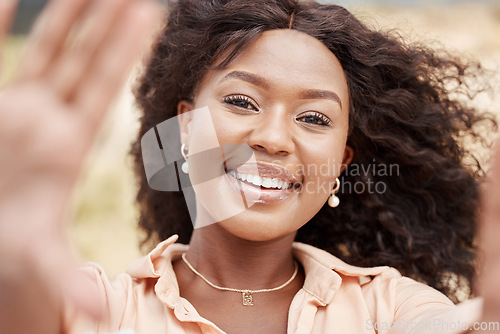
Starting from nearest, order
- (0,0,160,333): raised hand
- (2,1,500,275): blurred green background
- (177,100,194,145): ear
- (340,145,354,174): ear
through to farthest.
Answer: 1. (0,0,160,333): raised hand
2. (177,100,194,145): ear
3. (340,145,354,174): ear
4. (2,1,500,275): blurred green background

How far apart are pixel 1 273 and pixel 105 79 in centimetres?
46

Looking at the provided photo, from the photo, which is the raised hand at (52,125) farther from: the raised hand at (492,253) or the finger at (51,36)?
the raised hand at (492,253)

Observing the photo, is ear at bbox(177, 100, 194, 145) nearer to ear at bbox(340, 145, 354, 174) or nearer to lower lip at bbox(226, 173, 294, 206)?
lower lip at bbox(226, 173, 294, 206)

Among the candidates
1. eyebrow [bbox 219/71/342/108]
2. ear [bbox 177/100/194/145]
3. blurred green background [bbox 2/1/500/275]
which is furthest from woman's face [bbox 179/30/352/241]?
blurred green background [bbox 2/1/500/275]

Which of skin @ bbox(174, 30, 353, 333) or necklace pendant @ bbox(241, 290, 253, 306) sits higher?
skin @ bbox(174, 30, 353, 333)

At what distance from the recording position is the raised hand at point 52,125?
1.26 m

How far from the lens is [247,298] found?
2.24 metres

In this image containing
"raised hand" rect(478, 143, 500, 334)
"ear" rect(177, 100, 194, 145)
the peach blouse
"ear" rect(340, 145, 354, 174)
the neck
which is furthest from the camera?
"ear" rect(340, 145, 354, 174)

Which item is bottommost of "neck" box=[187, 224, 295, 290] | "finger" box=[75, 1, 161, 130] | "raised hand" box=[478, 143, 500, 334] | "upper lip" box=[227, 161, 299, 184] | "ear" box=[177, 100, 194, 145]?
"neck" box=[187, 224, 295, 290]

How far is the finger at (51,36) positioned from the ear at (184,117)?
107 cm

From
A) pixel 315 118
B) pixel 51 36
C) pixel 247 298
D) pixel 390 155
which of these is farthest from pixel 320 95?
pixel 51 36

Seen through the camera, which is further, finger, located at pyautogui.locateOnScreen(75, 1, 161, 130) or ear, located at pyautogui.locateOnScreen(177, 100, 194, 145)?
ear, located at pyautogui.locateOnScreen(177, 100, 194, 145)

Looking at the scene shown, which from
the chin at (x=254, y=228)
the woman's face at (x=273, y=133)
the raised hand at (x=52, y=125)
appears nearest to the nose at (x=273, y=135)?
the woman's face at (x=273, y=133)

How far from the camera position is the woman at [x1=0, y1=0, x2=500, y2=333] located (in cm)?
211
